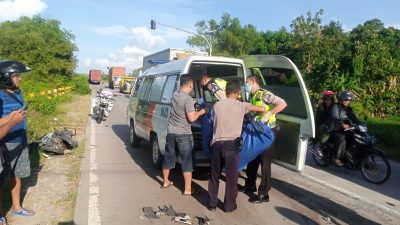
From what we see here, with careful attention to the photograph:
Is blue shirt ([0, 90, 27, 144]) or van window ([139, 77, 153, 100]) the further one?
van window ([139, 77, 153, 100])

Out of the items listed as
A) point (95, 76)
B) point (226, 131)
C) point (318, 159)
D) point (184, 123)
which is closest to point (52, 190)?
point (184, 123)

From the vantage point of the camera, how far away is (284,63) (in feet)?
21.0

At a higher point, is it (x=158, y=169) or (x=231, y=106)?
(x=231, y=106)

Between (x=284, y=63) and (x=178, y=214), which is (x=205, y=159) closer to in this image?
(x=178, y=214)

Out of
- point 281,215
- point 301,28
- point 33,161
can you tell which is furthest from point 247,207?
point 301,28

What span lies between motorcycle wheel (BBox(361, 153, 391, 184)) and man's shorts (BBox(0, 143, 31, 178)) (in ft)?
19.6

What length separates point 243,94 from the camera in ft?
24.5

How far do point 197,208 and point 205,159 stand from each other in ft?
3.65

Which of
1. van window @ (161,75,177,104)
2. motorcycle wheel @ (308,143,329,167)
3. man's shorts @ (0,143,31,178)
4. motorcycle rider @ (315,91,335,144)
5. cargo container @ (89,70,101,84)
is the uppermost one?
van window @ (161,75,177,104)

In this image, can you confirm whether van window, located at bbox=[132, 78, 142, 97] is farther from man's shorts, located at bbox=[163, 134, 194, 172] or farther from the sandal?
the sandal

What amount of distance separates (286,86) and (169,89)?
2070mm

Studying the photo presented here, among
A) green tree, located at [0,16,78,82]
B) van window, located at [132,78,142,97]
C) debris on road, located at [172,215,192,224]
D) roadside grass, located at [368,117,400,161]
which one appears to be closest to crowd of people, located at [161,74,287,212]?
debris on road, located at [172,215,192,224]

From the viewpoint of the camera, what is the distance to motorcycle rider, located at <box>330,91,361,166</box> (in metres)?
8.01

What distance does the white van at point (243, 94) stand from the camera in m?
6.16
